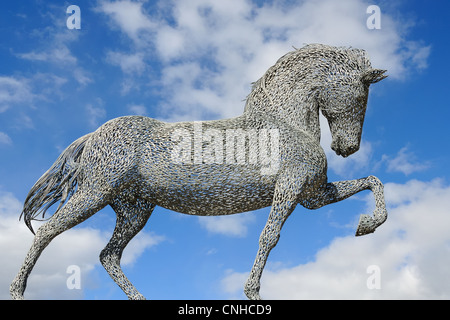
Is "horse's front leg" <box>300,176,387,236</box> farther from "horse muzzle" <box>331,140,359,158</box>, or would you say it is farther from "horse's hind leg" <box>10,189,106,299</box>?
"horse's hind leg" <box>10,189,106,299</box>

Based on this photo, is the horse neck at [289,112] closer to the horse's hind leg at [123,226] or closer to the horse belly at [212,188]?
the horse belly at [212,188]

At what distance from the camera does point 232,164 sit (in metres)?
5.04

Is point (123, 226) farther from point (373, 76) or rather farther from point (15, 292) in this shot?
point (373, 76)

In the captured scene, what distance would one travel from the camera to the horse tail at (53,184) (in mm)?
5527

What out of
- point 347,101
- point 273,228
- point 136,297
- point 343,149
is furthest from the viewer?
point 343,149

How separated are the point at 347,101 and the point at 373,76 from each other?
35 centimetres

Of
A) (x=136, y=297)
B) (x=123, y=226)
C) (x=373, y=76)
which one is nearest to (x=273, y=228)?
(x=136, y=297)

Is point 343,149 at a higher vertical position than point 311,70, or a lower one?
lower

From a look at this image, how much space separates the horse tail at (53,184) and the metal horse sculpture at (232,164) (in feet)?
0.03

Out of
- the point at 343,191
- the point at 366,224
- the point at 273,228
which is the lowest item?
the point at 273,228

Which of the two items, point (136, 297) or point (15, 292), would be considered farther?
point (136, 297)

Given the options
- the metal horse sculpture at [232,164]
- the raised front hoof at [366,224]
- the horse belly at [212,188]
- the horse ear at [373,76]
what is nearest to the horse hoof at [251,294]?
the metal horse sculpture at [232,164]

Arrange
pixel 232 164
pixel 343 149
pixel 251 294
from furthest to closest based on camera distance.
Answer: pixel 343 149 < pixel 232 164 < pixel 251 294

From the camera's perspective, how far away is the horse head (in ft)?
17.7
